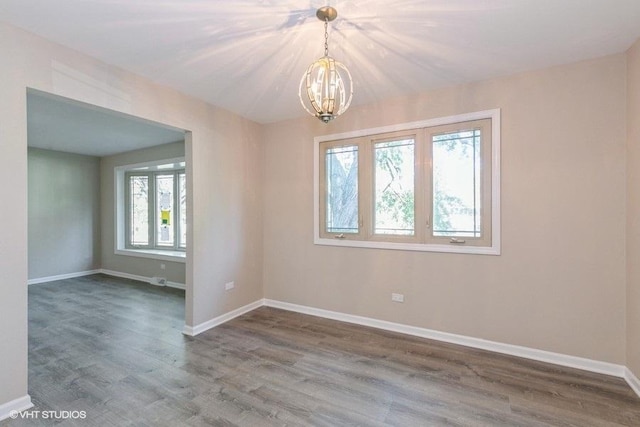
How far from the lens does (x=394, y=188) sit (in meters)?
3.44

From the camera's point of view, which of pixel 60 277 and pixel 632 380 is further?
pixel 60 277

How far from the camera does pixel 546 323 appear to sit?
269 cm

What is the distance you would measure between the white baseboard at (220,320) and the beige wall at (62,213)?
4.45m

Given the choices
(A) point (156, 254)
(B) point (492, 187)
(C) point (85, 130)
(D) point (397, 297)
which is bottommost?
(D) point (397, 297)

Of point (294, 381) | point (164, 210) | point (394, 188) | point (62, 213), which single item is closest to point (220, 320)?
point (294, 381)

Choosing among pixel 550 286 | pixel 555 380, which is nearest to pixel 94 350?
pixel 555 380

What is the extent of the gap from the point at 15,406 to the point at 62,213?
5238mm

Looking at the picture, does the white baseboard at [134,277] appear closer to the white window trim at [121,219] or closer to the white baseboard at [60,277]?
the white baseboard at [60,277]

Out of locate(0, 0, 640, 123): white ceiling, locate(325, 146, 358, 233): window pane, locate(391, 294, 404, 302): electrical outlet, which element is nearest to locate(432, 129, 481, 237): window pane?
locate(0, 0, 640, 123): white ceiling

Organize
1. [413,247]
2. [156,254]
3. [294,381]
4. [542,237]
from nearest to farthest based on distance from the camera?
[294,381] → [542,237] → [413,247] → [156,254]

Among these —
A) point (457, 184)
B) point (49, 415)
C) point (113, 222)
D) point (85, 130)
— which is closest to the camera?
point (49, 415)

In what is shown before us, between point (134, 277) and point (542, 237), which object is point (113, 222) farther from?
point (542, 237)

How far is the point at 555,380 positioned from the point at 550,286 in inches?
30.4

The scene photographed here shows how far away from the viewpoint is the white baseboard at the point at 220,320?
333 cm
